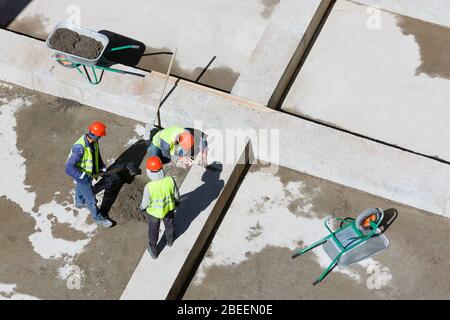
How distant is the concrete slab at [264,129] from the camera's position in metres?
9.30

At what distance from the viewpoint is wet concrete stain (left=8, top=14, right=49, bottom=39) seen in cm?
1114

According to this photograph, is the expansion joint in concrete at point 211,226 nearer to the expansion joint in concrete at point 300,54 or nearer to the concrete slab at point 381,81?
the expansion joint in concrete at point 300,54

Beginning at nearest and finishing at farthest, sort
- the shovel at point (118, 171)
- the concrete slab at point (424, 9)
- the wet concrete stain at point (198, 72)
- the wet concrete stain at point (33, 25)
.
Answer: the shovel at point (118, 171) < the wet concrete stain at point (198, 72) < the wet concrete stain at point (33, 25) < the concrete slab at point (424, 9)

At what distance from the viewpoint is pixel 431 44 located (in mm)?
11133

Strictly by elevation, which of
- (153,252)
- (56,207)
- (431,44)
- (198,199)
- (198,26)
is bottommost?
(56,207)

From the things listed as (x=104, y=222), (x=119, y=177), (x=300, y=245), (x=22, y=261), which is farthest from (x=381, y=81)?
(x=22, y=261)

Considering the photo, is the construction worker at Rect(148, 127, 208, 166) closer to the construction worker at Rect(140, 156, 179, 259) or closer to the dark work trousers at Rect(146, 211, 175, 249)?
the construction worker at Rect(140, 156, 179, 259)

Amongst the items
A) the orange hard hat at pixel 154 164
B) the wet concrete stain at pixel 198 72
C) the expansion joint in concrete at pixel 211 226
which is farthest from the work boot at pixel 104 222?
the wet concrete stain at pixel 198 72

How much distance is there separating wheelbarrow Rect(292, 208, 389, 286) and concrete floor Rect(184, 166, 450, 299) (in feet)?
0.44

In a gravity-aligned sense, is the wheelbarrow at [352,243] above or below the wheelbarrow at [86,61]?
below

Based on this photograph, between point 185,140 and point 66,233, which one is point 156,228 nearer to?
point 185,140

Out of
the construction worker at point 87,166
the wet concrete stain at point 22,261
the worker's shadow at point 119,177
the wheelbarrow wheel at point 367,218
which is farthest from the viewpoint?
the worker's shadow at point 119,177

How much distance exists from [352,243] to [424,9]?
4.64 meters

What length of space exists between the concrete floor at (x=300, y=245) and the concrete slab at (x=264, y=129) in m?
0.24
